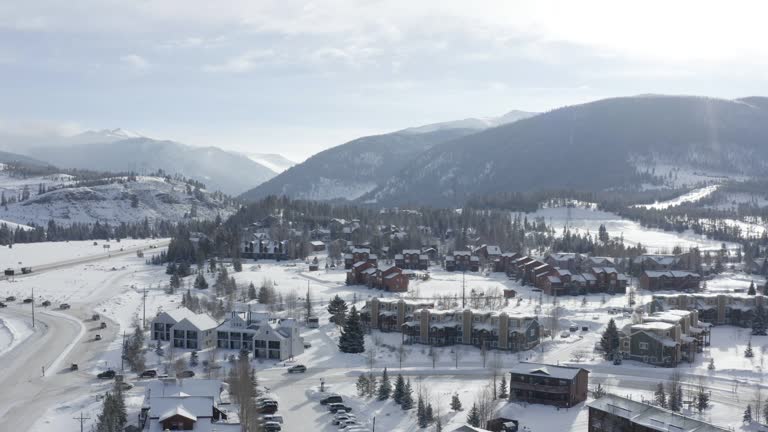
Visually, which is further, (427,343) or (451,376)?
(427,343)

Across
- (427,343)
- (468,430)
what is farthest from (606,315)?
(468,430)

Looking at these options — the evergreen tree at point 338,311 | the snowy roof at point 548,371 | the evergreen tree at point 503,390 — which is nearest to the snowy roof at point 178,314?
the evergreen tree at point 338,311

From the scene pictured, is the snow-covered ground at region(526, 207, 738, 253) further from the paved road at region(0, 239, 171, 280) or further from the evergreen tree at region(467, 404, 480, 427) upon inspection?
the evergreen tree at region(467, 404, 480, 427)

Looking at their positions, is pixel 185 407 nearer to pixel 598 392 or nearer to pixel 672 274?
pixel 598 392

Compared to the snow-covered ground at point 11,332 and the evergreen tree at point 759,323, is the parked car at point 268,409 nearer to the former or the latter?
the snow-covered ground at point 11,332

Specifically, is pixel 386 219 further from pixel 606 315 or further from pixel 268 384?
pixel 268 384

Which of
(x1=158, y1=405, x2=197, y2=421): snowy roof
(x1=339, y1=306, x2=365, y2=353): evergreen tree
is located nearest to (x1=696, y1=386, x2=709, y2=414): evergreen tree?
(x1=339, y1=306, x2=365, y2=353): evergreen tree
